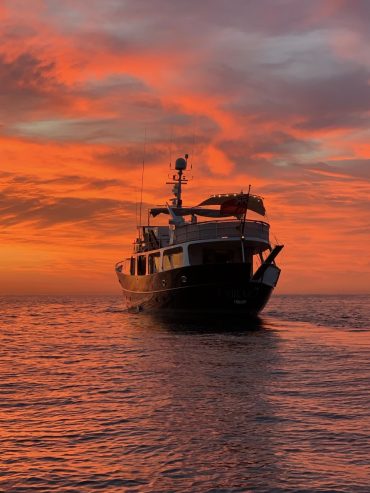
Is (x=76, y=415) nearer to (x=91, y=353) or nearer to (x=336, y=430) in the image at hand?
(x=336, y=430)

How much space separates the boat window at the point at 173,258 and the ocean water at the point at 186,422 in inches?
785

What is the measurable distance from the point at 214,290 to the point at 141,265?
16.2 m

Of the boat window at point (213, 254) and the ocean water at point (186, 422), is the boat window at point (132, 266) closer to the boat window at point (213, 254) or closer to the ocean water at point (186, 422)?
the boat window at point (213, 254)

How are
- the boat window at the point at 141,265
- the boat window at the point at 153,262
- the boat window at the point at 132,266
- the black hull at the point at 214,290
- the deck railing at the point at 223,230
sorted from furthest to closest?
the boat window at the point at 132,266 < the boat window at the point at 141,265 < the boat window at the point at 153,262 < the deck railing at the point at 223,230 < the black hull at the point at 214,290

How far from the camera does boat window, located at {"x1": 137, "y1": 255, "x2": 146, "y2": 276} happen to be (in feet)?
178

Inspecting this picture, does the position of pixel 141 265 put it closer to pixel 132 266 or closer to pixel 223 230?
pixel 132 266

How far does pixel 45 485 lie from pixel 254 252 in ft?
133

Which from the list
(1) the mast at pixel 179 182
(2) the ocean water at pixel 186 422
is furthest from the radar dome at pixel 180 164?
(2) the ocean water at pixel 186 422

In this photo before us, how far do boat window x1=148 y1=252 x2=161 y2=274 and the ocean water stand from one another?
24.7 meters

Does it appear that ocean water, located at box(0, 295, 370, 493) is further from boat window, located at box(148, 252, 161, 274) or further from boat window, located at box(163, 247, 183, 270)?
boat window, located at box(148, 252, 161, 274)

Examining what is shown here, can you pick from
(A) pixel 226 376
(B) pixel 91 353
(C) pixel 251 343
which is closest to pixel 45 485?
(A) pixel 226 376

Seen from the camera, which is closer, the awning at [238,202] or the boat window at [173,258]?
the awning at [238,202]

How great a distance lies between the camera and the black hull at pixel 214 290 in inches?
1572

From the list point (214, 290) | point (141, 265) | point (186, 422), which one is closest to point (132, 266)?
point (141, 265)
